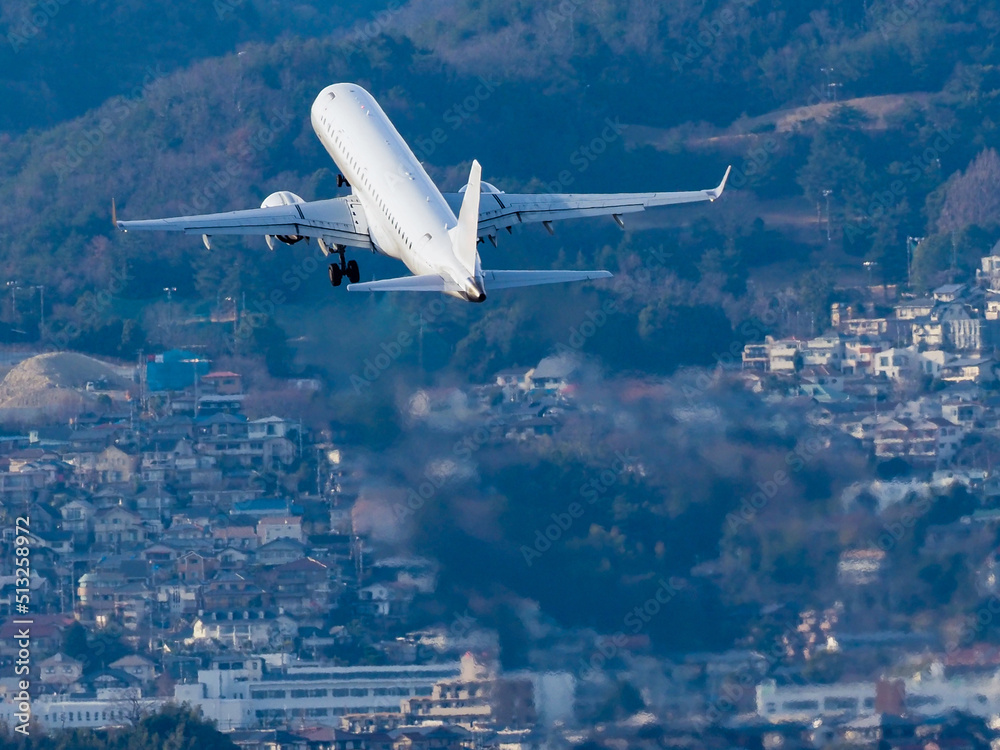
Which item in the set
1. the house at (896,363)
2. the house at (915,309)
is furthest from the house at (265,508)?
the house at (915,309)

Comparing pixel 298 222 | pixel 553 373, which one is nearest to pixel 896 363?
pixel 553 373

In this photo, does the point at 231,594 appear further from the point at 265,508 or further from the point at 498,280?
the point at 498,280

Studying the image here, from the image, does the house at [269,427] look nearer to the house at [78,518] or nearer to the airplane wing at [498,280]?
the house at [78,518]

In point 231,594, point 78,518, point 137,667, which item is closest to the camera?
point 137,667

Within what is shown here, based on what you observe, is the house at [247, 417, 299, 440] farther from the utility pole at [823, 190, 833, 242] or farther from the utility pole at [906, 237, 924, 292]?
the utility pole at [823, 190, 833, 242]

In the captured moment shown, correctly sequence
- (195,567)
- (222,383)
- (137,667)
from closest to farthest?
(137,667), (195,567), (222,383)

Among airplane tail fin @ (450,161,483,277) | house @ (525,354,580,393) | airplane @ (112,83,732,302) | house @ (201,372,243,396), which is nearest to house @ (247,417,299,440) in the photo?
house @ (201,372,243,396)

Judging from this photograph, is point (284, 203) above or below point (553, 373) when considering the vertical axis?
below
